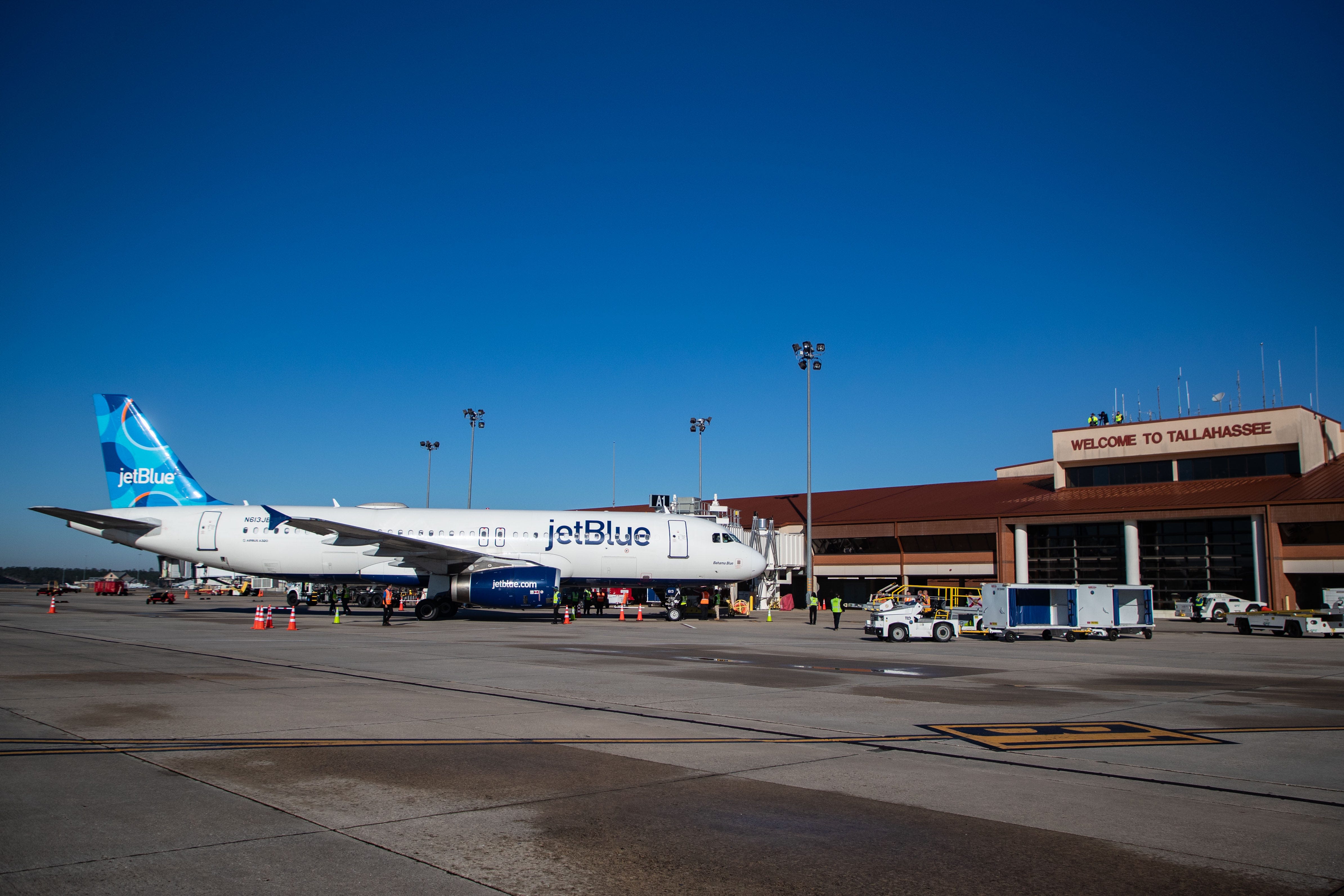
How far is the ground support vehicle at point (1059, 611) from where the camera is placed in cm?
3062

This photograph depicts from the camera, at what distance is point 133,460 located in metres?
39.2

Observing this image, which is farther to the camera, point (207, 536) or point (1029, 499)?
point (1029, 499)

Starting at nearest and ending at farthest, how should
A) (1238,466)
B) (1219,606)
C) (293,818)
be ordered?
(293,818) → (1219,606) → (1238,466)

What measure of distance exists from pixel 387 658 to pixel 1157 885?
1671cm

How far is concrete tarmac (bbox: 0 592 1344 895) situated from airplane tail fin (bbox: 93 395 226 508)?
80.1 feet

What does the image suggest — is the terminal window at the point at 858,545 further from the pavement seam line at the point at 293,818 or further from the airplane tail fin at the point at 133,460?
the pavement seam line at the point at 293,818

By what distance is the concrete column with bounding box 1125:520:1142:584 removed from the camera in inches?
2135

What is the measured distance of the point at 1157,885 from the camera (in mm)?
5242

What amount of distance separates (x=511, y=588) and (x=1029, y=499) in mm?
40045

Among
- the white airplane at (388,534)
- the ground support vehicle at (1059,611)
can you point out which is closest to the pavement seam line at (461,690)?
the white airplane at (388,534)

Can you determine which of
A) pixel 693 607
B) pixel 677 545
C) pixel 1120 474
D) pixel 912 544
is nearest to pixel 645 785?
pixel 677 545

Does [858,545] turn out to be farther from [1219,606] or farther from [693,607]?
[693,607]

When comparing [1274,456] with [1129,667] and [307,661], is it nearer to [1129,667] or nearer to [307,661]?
[1129,667]

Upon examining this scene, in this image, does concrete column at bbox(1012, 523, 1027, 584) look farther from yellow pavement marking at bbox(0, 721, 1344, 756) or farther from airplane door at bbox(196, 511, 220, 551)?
yellow pavement marking at bbox(0, 721, 1344, 756)
